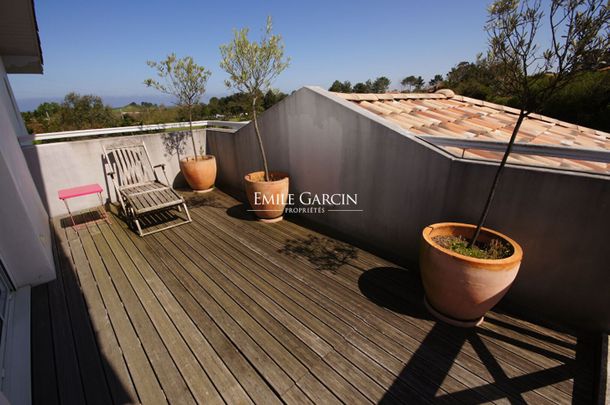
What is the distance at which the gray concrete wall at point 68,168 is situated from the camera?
4.22 meters

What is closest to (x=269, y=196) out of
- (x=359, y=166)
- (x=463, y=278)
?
(x=359, y=166)

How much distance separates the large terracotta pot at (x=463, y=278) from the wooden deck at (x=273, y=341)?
0.15m

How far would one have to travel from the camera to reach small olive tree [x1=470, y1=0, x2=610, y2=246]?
1.43 meters

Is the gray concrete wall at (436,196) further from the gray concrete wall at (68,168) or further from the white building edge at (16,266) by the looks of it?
the gray concrete wall at (68,168)

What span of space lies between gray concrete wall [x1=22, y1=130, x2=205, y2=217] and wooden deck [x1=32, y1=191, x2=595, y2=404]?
2.04m

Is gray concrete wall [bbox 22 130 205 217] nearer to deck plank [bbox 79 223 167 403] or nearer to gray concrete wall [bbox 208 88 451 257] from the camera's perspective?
deck plank [bbox 79 223 167 403]

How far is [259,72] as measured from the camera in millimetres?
3730

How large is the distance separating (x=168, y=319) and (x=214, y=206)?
279 centimetres

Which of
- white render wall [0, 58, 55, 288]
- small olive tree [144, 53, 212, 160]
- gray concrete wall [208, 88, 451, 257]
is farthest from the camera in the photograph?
small olive tree [144, 53, 212, 160]

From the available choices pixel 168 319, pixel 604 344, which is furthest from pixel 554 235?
pixel 168 319

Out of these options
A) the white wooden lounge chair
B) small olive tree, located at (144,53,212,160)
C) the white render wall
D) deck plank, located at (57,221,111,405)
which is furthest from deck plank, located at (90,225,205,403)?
small olive tree, located at (144,53,212,160)

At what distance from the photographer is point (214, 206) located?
4.86 metres

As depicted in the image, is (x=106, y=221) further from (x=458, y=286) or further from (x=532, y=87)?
(x=532, y=87)

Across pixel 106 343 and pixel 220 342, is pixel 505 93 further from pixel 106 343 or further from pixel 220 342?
pixel 106 343
